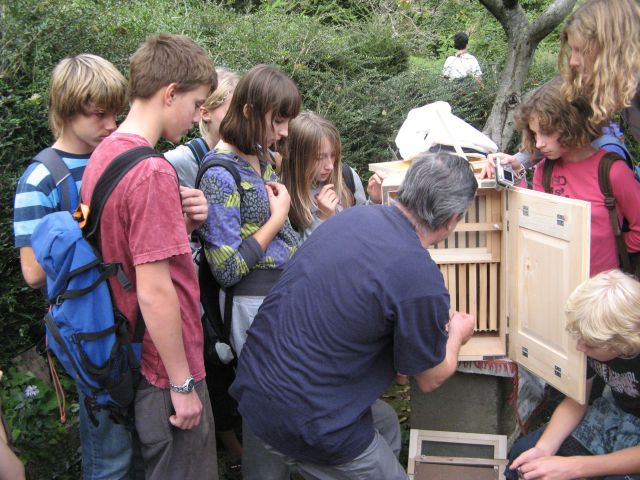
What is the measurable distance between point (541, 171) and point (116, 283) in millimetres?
2069

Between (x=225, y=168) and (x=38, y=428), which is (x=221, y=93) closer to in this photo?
(x=225, y=168)

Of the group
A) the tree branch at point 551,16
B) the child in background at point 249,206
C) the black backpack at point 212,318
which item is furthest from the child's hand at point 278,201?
the tree branch at point 551,16

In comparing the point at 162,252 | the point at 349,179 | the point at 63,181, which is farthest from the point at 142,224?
the point at 349,179

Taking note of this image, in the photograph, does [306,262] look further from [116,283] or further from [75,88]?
[75,88]

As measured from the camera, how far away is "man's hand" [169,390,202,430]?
6.54ft

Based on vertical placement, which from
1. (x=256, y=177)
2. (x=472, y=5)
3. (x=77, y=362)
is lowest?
(x=77, y=362)

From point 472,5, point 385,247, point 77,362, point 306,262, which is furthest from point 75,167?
point 472,5

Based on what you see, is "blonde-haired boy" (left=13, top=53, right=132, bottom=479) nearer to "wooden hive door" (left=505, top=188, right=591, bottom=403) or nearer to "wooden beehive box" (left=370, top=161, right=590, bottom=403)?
"wooden beehive box" (left=370, top=161, right=590, bottom=403)

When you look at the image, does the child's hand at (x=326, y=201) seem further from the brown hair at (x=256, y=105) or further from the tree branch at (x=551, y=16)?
the tree branch at (x=551, y=16)

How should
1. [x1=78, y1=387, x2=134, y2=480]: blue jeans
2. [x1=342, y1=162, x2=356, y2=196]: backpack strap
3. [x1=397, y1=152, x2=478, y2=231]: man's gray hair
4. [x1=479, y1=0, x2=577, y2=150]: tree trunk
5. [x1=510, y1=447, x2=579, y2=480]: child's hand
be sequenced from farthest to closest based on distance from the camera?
[x1=479, y1=0, x2=577, y2=150]: tree trunk
[x1=342, y1=162, x2=356, y2=196]: backpack strap
[x1=510, y1=447, x2=579, y2=480]: child's hand
[x1=78, y1=387, x2=134, y2=480]: blue jeans
[x1=397, y1=152, x2=478, y2=231]: man's gray hair

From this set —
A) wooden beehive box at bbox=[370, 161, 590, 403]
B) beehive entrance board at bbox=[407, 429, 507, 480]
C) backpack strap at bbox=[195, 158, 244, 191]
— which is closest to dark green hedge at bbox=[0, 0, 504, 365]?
backpack strap at bbox=[195, 158, 244, 191]

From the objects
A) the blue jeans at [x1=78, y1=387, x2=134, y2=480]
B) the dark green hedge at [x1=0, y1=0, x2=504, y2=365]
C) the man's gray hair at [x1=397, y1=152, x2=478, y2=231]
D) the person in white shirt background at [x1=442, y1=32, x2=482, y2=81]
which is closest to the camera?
the man's gray hair at [x1=397, y1=152, x2=478, y2=231]

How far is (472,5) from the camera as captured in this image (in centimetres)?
1346

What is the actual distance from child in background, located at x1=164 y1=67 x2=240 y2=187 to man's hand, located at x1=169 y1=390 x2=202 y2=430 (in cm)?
114
